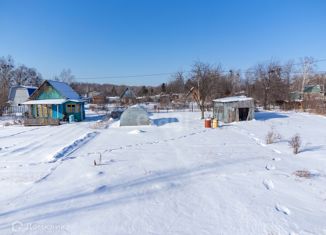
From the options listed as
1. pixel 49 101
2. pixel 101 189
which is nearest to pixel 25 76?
pixel 49 101

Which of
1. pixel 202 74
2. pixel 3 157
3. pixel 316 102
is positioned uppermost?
pixel 202 74

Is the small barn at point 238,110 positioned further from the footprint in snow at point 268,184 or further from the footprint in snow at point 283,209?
the footprint in snow at point 283,209

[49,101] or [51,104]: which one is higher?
[49,101]

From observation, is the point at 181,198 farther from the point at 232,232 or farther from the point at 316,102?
the point at 316,102

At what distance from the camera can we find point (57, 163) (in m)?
8.90

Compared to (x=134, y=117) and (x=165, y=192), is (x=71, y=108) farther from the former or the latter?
(x=165, y=192)

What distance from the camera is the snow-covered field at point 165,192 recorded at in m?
4.50

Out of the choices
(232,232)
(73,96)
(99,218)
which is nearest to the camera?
(232,232)

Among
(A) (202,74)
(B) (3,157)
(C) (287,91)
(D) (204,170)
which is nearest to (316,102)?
(C) (287,91)

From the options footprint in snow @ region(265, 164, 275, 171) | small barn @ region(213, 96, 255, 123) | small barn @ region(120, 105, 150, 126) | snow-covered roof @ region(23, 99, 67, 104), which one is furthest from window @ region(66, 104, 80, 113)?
footprint in snow @ region(265, 164, 275, 171)

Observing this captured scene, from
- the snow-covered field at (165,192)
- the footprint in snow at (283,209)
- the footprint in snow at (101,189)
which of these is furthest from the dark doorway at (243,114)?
the footprint in snow at (101,189)

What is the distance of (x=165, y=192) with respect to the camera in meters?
5.99

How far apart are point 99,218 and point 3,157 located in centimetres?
786

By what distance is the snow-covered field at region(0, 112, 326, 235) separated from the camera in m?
4.50
